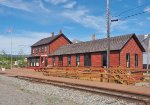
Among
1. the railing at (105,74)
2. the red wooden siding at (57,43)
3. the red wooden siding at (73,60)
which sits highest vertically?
the red wooden siding at (57,43)

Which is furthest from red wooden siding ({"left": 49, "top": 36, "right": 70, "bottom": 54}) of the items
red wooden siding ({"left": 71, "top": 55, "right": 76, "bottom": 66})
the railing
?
the railing

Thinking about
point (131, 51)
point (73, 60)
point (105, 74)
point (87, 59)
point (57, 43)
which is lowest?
point (105, 74)

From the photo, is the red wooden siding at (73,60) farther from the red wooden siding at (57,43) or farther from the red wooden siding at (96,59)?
the red wooden siding at (57,43)

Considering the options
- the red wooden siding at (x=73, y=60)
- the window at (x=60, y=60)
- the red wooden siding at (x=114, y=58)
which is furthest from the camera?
the window at (x=60, y=60)

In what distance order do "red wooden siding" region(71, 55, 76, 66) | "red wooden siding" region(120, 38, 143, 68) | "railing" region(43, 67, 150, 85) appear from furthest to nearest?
"red wooden siding" region(71, 55, 76, 66) < "red wooden siding" region(120, 38, 143, 68) < "railing" region(43, 67, 150, 85)

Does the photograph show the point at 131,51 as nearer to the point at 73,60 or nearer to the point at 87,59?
the point at 87,59

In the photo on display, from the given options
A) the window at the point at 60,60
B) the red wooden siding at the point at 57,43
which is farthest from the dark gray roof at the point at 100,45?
the red wooden siding at the point at 57,43

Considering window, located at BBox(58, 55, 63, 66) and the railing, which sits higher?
window, located at BBox(58, 55, 63, 66)

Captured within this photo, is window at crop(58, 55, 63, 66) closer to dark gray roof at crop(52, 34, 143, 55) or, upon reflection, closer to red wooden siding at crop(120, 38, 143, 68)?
dark gray roof at crop(52, 34, 143, 55)

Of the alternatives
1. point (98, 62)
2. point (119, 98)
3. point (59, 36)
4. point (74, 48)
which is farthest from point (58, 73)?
point (59, 36)

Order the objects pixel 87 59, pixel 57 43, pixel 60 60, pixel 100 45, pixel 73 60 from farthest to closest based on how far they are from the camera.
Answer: pixel 57 43, pixel 60 60, pixel 73 60, pixel 87 59, pixel 100 45

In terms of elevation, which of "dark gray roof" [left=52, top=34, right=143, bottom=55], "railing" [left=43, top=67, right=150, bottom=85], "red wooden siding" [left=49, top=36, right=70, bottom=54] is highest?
"red wooden siding" [left=49, top=36, right=70, bottom=54]

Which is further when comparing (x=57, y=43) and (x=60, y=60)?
(x=57, y=43)

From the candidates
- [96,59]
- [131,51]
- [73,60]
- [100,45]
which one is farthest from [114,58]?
[73,60]
